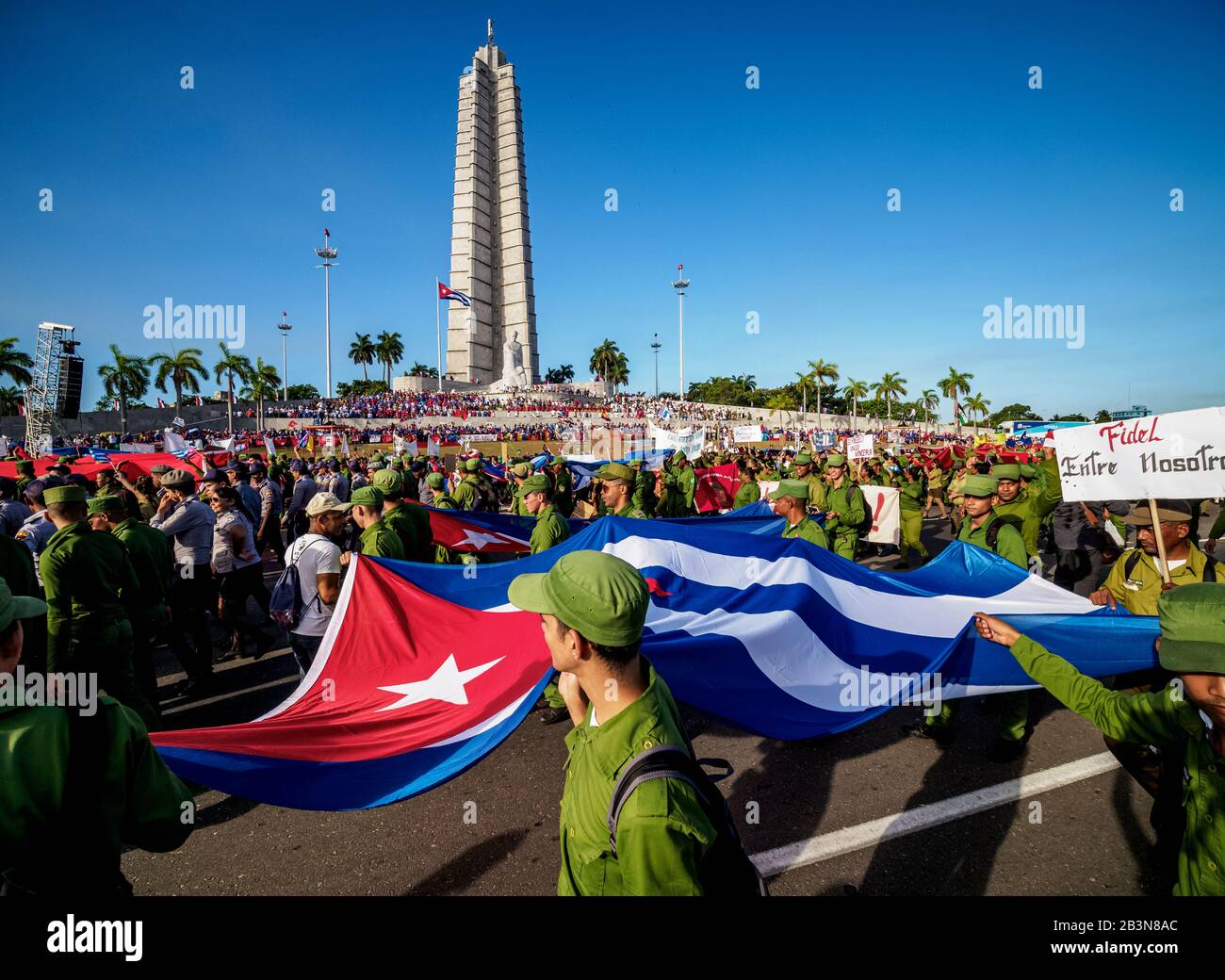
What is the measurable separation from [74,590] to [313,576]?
5.12 ft

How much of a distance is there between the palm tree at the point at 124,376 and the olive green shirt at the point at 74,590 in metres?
56.1

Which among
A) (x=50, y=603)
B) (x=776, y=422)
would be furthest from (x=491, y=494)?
(x=776, y=422)

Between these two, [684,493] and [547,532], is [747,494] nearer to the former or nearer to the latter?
[684,493]

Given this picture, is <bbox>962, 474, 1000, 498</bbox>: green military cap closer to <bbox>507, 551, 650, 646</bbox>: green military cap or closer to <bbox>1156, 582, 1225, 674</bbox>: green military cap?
<bbox>1156, 582, 1225, 674</bbox>: green military cap

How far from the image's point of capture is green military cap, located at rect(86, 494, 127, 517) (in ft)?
17.2

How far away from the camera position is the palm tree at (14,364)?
133ft

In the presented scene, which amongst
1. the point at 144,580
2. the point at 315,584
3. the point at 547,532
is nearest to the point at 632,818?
the point at 315,584

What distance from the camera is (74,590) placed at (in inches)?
170

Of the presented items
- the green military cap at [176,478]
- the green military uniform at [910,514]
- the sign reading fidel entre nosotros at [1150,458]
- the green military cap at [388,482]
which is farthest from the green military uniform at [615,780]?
the green military uniform at [910,514]

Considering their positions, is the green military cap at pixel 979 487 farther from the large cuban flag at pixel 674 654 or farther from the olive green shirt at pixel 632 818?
the olive green shirt at pixel 632 818

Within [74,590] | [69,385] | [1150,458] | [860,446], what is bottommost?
[74,590]

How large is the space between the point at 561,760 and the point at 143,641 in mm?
3663

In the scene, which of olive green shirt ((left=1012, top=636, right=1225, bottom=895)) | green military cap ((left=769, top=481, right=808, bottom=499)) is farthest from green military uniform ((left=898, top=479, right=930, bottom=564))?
olive green shirt ((left=1012, top=636, right=1225, bottom=895))

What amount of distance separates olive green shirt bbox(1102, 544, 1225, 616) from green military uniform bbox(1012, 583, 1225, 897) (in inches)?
88.3
